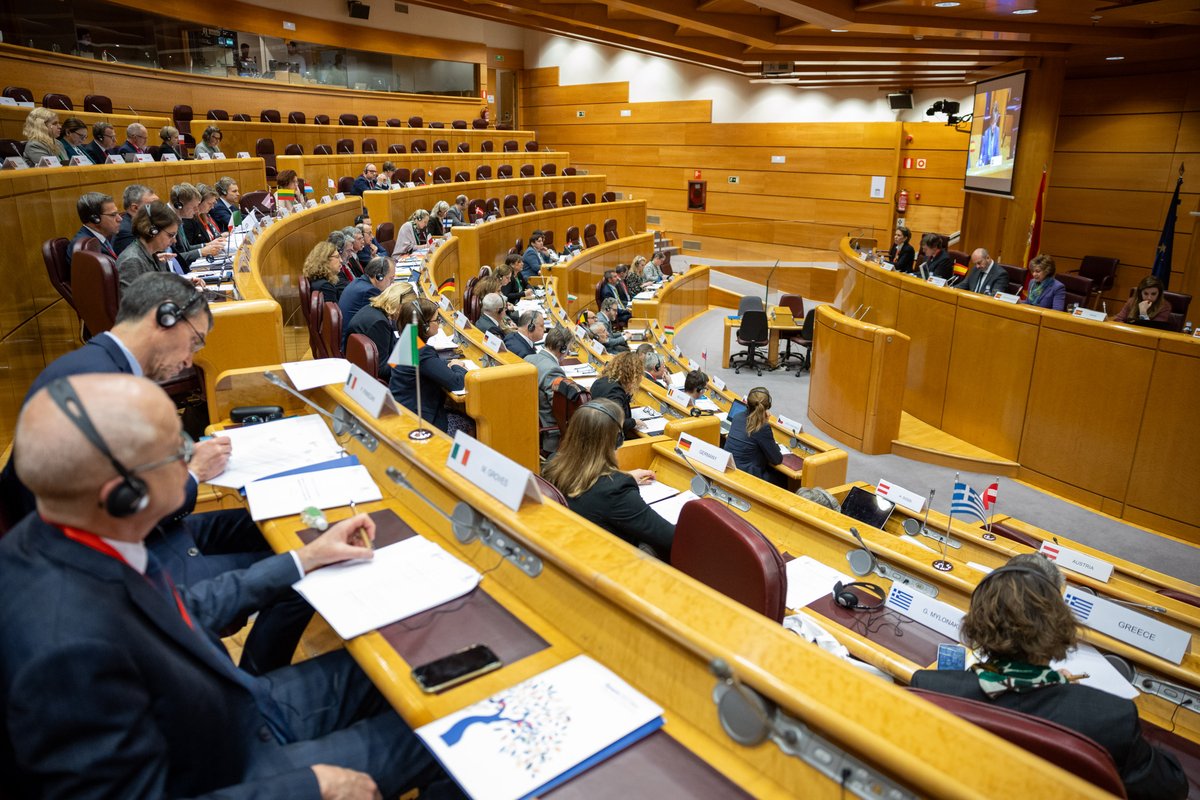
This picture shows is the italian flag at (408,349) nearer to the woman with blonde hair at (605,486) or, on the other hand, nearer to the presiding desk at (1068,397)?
the woman with blonde hair at (605,486)

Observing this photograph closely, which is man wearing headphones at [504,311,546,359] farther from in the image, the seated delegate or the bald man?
the bald man

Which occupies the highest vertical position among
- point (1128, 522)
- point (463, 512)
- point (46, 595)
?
point (46, 595)

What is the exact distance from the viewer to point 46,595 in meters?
1.06

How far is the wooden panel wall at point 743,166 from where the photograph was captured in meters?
14.0

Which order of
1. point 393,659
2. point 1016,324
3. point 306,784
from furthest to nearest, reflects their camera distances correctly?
1. point 1016,324
2. point 393,659
3. point 306,784

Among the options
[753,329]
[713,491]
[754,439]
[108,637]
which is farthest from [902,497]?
[753,329]

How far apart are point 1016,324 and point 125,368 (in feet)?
21.0

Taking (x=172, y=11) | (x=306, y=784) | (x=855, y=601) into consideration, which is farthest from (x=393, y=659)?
(x=172, y=11)

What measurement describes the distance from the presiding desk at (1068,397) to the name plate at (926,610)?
4.23 metres

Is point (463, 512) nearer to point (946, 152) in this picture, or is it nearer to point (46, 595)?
point (46, 595)

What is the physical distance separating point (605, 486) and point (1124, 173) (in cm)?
1046

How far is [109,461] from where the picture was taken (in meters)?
1.06

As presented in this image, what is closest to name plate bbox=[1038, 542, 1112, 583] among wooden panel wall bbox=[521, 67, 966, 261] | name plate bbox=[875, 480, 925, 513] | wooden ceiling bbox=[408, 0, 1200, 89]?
name plate bbox=[875, 480, 925, 513]

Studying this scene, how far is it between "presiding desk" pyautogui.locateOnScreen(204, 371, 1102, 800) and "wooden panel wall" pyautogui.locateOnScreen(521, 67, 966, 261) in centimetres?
1366
